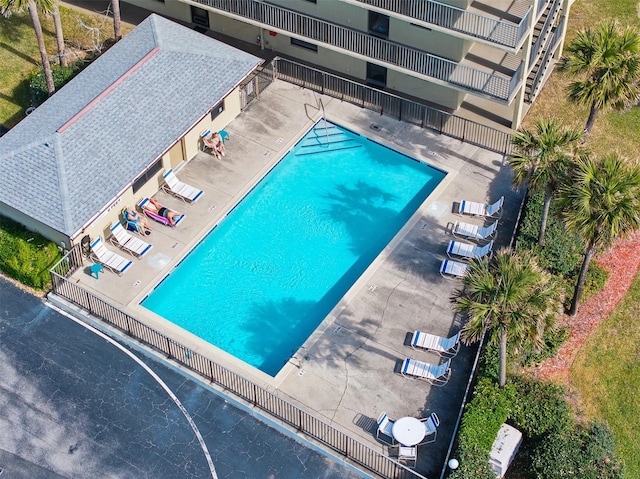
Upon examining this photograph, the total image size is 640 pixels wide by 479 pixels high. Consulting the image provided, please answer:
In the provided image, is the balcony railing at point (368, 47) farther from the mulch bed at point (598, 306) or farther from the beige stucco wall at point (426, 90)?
the mulch bed at point (598, 306)

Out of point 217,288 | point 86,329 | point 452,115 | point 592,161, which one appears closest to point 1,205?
point 86,329

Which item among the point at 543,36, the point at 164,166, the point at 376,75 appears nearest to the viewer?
the point at 164,166

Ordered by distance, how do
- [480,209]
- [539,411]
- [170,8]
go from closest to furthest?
[539,411], [480,209], [170,8]

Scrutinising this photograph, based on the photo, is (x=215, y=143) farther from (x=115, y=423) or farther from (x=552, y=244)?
(x=552, y=244)

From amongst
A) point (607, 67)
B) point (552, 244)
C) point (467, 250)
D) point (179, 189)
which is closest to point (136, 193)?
point (179, 189)

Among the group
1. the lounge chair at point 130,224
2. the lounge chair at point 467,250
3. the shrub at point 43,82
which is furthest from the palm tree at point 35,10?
the lounge chair at point 467,250

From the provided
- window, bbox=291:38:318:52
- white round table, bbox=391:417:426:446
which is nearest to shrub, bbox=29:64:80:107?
window, bbox=291:38:318:52
